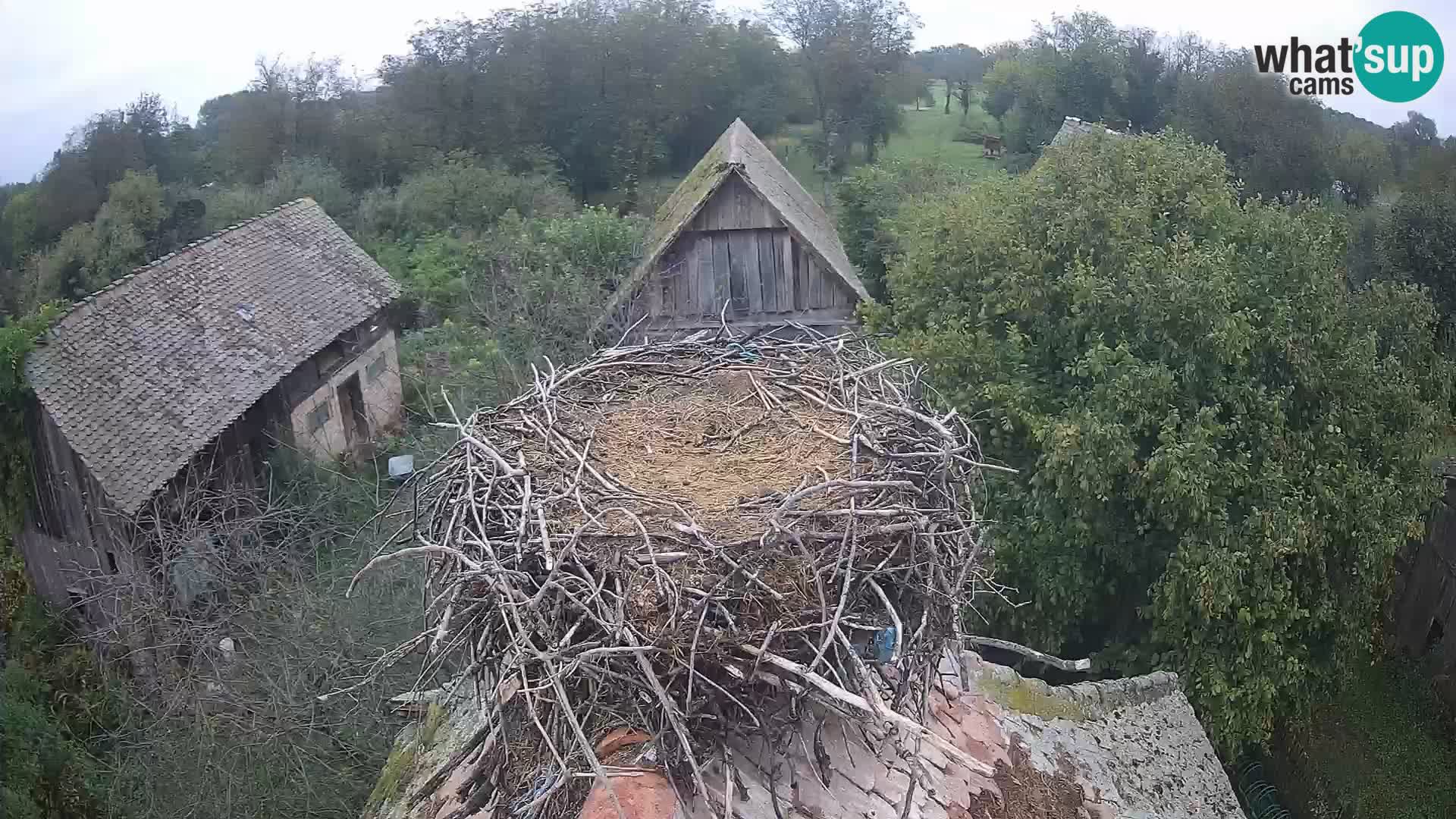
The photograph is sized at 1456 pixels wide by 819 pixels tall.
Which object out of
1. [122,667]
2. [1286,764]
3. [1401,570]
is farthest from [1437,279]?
[122,667]

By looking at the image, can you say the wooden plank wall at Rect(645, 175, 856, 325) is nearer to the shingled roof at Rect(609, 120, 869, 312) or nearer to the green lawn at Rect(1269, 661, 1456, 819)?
the shingled roof at Rect(609, 120, 869, 312)

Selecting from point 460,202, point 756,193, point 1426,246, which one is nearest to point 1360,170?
point 1426,246

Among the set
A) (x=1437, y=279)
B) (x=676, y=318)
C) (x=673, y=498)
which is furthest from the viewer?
(x=1437, y=279)

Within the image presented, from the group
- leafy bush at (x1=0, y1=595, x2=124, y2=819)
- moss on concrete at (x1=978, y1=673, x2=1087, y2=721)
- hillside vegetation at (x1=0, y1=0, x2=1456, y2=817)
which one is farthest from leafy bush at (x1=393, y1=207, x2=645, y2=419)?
moss on concrete at (x1=978, y1=673, x2=1087, y2=721)

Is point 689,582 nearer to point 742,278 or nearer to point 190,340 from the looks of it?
point 742,278

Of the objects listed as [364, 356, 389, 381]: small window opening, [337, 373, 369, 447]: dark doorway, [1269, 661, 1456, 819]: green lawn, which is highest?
[364, 356, 389, 381]: small window opening

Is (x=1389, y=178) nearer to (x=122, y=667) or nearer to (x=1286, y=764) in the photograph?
(x=1286, y=764)

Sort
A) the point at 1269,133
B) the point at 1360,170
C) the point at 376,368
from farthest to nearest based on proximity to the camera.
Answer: the point at 1269,133
the point at 1360,170
the point at 376,368
